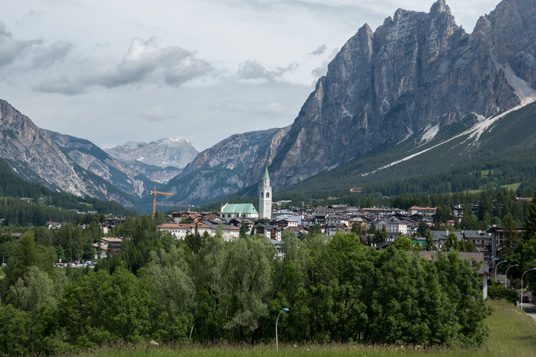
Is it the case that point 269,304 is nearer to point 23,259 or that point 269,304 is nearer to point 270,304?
point 270,304

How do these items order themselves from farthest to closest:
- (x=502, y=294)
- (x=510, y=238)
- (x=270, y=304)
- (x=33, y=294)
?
(x=510, y=238)
(x=502, y=294)
(x=33, y=294)
(x=270, y=304)

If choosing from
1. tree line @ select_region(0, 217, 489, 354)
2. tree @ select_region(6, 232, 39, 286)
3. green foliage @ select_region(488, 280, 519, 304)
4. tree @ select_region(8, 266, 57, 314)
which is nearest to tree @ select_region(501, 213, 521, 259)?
green foliage @ select_region(488, 280, 519, 304)

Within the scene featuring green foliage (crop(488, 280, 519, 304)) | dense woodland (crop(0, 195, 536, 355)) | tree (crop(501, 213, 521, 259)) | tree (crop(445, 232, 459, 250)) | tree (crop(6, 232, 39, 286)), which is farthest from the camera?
tree (crop(445, 232, 459, 250))

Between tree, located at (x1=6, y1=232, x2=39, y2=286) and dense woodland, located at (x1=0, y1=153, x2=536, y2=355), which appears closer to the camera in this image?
dense woodland, located at (x1=0, y1=153, x2=536, y2=355)

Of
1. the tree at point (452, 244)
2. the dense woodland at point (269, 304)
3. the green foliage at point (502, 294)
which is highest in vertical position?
the tree at point (452, 244)

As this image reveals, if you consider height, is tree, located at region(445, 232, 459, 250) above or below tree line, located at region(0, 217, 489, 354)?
above

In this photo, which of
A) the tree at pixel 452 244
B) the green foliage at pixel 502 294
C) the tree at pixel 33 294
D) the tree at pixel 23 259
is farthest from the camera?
the tree at pixel 452 244

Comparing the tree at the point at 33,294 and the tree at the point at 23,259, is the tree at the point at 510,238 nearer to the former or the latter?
the tree at the point at 23,259

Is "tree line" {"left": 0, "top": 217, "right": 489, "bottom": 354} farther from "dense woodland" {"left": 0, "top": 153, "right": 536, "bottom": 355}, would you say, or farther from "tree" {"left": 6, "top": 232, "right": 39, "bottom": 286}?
"tree" {"left": 6, "top": 232, "right": 39, "bottom": 286}

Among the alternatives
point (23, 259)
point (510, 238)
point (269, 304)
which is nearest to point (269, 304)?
point (269, 304)

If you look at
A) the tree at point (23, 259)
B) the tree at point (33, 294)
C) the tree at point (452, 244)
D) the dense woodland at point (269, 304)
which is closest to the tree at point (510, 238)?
the tree at point (452, 244)

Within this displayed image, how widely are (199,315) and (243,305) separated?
4290 mm

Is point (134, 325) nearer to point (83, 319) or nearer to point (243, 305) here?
point (83, 319)

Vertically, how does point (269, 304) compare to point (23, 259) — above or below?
below
